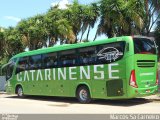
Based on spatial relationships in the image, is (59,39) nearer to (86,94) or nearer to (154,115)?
(86,94)

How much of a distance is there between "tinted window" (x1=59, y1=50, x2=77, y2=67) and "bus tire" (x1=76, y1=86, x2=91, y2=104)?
4.60ft

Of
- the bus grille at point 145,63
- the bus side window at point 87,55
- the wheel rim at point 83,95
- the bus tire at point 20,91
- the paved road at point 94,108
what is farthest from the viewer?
the bus tire at point 20,91


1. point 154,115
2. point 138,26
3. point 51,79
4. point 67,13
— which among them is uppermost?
point 67,13

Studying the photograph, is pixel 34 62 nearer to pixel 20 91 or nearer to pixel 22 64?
pixel 22 64

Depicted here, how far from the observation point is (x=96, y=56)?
59.5 feet

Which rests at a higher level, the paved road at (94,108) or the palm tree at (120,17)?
the palm tree at (120,17)

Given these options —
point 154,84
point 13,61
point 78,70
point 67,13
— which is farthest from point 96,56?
point 67,13

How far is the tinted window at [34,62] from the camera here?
74.1 ft

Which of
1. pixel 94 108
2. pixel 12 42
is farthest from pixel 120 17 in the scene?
pixel 12 42

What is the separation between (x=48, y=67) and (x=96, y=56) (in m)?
4.46

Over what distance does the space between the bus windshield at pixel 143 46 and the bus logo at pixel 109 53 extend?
81 cm

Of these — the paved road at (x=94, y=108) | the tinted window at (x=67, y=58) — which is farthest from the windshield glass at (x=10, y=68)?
the tinted window at (x=67, y=58)

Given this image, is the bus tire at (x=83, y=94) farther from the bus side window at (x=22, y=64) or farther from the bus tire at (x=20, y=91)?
the bus tire at (x=20, y=91)

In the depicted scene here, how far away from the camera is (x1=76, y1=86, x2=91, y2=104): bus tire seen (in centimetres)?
1895
